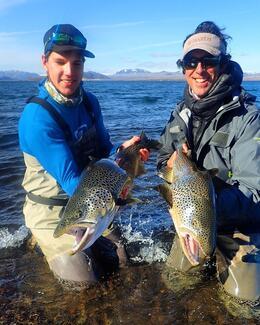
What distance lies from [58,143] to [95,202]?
127cm

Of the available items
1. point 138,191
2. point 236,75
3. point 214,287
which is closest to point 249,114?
point 236,75

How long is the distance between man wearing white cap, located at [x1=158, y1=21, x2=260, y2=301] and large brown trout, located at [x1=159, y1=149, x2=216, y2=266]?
1.37ft

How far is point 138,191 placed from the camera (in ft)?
30.3

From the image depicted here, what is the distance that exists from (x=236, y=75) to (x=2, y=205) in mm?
5543

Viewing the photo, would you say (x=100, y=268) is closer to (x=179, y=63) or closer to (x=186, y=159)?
(x=186, y=159)

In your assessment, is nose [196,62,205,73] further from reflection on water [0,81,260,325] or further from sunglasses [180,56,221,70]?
reflection on water [0,81,260,325]

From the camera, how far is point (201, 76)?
4840 millimetres

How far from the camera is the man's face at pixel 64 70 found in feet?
16.9

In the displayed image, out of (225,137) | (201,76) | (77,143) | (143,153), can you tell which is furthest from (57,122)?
(225,137)

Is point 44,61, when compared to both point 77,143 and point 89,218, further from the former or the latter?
point 89,218

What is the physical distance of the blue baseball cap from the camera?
5.04m

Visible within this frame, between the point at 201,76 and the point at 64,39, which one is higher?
the point at 64,39

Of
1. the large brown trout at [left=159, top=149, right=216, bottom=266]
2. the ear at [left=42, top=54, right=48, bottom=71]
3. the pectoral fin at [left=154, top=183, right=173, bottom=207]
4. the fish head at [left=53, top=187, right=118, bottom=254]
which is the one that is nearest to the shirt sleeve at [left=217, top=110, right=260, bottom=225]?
the large brown trout at [left=159, top=149, right=216, bottom=266]

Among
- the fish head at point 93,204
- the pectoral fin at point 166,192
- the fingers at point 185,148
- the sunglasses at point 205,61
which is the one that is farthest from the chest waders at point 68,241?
the sunglasses at point 205,61
